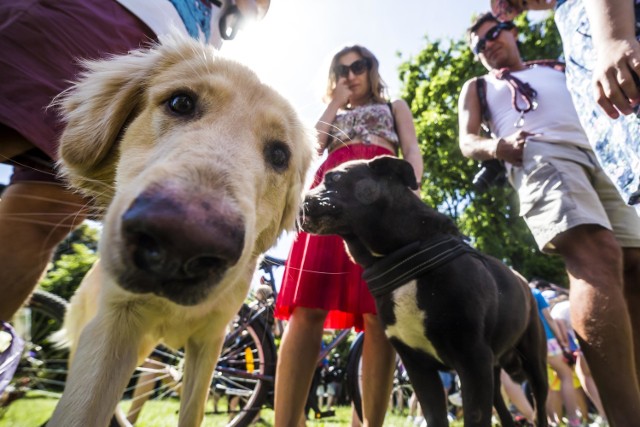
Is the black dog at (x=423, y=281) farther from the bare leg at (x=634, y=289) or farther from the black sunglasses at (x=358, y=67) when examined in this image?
the black sunglasses at (x=358, y=67)

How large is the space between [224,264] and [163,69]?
126cm

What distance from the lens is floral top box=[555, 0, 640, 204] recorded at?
63.1 inches

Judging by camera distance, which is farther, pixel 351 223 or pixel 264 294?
pixel 264 294

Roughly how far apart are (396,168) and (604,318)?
5.21 feet

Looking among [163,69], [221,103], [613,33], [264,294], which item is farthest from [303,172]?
[264,294]

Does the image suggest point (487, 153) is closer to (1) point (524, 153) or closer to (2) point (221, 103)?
(1) point (524, 153)

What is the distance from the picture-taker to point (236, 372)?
162 inches

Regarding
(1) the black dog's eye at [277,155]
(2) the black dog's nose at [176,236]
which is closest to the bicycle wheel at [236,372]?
(1) the black dog's eye at [277,155]

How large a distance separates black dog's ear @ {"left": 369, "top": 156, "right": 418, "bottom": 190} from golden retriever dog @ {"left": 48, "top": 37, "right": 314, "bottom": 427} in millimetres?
906

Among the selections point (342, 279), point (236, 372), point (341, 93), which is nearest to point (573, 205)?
point (342, 279)

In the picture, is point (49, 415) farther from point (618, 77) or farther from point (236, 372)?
point (618, 77)

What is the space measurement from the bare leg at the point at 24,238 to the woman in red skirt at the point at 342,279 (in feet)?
5.06

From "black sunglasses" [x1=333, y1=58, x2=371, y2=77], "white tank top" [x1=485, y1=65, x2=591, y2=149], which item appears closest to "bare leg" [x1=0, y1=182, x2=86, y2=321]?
"black sunglasses" [x1=333, y1=58, x2=371, y2=77]

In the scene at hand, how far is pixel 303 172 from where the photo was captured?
2.29 meters
